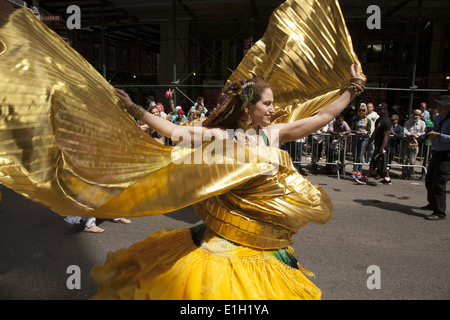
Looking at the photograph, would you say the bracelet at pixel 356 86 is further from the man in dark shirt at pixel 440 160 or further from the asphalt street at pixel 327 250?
the man in dark shirt at pixel 440 160

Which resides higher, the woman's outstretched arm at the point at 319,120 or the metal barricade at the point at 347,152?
the woman's outstretched arm at the point at 319,120

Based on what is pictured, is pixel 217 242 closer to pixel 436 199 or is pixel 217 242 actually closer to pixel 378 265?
pixel 378 265

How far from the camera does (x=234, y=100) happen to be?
1.93 metres

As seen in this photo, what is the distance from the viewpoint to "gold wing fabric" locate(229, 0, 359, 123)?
7.09 ft

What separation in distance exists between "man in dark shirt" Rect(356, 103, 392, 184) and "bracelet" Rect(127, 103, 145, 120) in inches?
242

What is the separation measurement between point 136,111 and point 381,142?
252 inches

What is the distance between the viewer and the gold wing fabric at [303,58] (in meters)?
2.16

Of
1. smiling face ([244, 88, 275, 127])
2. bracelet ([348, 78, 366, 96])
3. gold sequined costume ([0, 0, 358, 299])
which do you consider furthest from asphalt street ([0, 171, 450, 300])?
bracelet ([348, 78, 366, 96])

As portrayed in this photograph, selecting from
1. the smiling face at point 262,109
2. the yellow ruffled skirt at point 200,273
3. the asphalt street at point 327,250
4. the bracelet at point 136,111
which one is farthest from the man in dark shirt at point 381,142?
the bracelet at point 136,111

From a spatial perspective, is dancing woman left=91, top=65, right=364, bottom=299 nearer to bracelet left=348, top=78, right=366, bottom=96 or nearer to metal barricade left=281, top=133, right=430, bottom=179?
bracelet left=348, top=78, right=366, bottom=96

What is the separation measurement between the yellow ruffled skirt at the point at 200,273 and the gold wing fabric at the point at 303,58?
3.32ft

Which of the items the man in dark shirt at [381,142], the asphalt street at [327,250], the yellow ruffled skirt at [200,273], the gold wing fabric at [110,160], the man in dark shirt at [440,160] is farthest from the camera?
the man in dark shirt at [381,142]

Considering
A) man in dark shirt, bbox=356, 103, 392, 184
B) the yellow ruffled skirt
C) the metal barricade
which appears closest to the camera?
the yellow ruffled skirt
